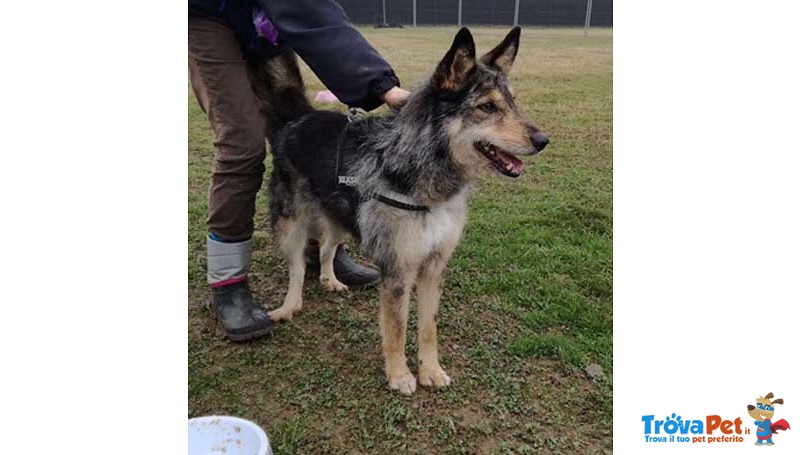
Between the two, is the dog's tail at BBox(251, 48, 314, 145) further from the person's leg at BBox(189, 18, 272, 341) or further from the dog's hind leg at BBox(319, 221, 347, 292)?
the dog's hind leg at BBox(319, 221, 347, 292)

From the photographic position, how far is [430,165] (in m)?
3.03

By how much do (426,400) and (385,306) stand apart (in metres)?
0.55

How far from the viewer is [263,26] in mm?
3268

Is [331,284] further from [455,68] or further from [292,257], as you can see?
[455,68]

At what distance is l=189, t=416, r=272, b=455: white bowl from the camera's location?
2.55 metres

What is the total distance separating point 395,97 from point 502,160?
66cm

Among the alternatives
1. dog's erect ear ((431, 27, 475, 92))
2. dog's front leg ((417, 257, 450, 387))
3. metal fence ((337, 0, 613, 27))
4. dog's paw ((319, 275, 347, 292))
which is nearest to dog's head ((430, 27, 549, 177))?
dog's erect ear ((431, 27, 475, 92))

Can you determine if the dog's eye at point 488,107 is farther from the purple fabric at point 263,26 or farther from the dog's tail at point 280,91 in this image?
the dog's tail at point 280,91

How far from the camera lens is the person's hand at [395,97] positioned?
3.08m

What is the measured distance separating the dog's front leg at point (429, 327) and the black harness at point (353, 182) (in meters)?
0.40

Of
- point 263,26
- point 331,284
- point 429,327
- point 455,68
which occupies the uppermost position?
point 263,26

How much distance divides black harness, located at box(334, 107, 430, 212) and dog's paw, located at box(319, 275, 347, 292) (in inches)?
44.9

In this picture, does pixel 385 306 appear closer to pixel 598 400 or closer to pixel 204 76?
pixel 598 400
